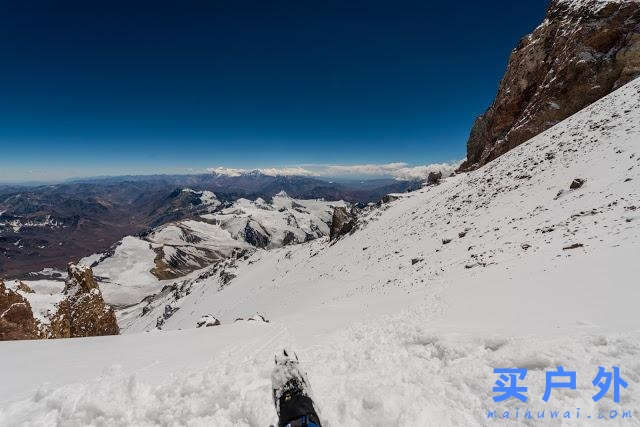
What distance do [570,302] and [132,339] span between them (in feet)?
55.1

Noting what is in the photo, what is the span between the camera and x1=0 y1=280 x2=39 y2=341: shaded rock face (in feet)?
59.6

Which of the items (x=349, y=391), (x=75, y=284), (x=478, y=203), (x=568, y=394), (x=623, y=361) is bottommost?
(x=75, y=284)

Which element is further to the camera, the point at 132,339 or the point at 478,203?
the point at 478,203

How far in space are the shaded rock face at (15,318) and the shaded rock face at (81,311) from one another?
58.1 inches

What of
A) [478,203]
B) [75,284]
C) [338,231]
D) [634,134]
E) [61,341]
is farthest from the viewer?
[338,231]

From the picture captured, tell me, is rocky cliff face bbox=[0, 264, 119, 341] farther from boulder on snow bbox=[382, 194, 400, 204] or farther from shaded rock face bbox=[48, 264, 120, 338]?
boulder on snow bbox=[382, 194, 400, 204]

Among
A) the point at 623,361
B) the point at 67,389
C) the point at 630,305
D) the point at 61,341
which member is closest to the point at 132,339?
the point at 61,341

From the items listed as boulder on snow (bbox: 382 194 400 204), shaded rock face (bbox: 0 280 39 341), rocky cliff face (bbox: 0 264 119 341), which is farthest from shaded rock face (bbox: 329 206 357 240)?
shaded rock face (bbox: 0 280 39 341)

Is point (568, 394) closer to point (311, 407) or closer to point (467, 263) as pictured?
point (311, 407)

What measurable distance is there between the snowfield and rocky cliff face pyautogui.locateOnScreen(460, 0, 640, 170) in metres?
16.2

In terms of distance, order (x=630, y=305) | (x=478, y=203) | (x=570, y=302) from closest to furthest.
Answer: (x=630, y=305) → (x=570, y=302) → (x=478, y=203)

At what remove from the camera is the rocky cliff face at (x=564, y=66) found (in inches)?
1540

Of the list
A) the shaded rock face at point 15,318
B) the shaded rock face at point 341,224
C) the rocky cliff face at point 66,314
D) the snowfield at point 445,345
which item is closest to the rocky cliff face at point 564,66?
the snowfield at point 445,345

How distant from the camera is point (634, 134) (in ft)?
82.4
